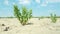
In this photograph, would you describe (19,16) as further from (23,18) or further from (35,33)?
(35,33)

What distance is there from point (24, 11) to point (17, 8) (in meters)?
1.14

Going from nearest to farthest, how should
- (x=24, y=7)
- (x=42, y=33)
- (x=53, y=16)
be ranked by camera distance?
(x=42, y=33), (x=24, y=7), (x=53, y=16)

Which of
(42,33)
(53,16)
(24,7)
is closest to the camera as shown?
(42,33)

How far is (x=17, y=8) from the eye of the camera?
2489 cm

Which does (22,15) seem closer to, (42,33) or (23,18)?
(23,18)

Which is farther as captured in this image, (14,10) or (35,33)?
(14,10)

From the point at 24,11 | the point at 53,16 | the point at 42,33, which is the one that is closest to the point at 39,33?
the point at 42,33

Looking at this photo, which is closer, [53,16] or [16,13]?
[16,13]

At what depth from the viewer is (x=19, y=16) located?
2522cm

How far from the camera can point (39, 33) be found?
1411 cm

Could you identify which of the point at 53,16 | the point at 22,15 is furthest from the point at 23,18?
the point at 53,16

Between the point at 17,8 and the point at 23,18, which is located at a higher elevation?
the point at 17,8

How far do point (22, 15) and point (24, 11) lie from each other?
725 mm

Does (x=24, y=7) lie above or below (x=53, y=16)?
above
